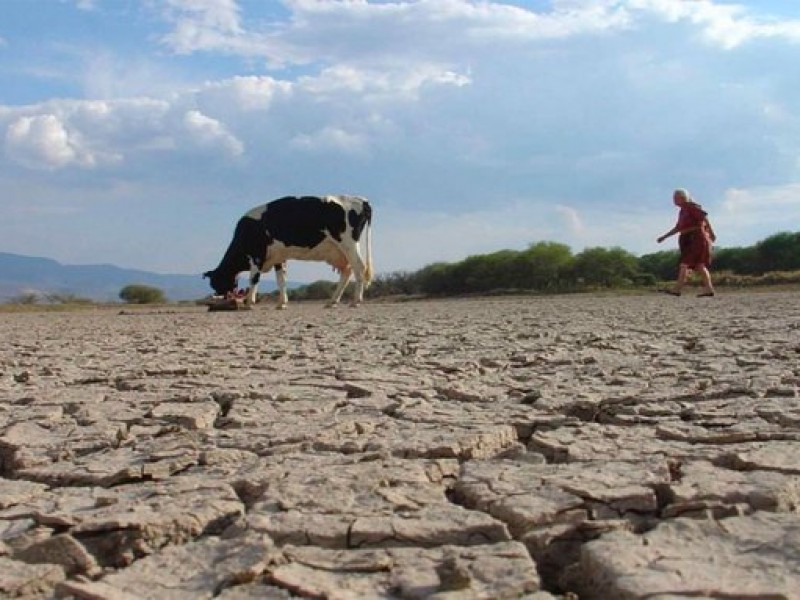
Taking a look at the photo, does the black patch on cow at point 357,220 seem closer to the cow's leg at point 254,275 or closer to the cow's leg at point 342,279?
the cow's leg at point 342,279

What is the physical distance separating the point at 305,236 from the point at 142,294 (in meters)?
18.1

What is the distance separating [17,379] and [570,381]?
2801 mm

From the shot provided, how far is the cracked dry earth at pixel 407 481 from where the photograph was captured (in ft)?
5.40

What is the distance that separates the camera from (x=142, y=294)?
100 feet

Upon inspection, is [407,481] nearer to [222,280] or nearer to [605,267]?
[222,280]

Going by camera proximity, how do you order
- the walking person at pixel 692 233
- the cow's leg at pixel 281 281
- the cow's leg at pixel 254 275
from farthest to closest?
the cow's leg at pixel 281 281, the cow's leg at pixel 254 275, the walking person at pixel 692 233

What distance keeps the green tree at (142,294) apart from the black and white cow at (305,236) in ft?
54.8

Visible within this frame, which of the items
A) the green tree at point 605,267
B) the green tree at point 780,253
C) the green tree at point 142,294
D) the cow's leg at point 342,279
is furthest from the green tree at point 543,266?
the green tree at point 142,294

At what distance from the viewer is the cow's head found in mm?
14750

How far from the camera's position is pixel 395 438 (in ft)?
9.33

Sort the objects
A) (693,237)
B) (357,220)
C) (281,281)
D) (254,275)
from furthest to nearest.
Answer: (281,281) → (254,275) → (357,220) → (693,237)

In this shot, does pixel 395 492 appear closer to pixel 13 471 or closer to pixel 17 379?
pixel 13 471

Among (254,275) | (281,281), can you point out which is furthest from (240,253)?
(281,281)

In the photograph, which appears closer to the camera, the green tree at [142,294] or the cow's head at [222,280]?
the cow's head at [222,280]
